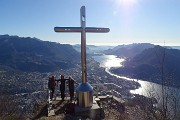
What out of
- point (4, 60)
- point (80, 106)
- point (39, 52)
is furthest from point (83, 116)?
point (39, 52)

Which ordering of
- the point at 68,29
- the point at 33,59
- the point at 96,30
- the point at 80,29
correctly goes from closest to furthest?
the point at 68,29 < the point at 80,29 < the point at 96,30 < the point at 33,59

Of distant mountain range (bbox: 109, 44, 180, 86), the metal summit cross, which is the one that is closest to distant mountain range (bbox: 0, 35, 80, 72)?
distant mountain range (bbox: 109, 44, 180, 86)

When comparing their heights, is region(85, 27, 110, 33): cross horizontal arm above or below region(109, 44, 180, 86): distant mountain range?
above

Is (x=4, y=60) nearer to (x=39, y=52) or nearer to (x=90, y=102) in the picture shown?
(x=39, y=52)

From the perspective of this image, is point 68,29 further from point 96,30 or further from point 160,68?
point 160,68

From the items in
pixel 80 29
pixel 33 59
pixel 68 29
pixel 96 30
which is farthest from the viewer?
pixel 33 59

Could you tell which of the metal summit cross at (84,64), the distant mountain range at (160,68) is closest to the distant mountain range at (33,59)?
the distant mountain range at (160,68)

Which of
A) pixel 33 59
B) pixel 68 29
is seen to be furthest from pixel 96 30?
pixel 33 59

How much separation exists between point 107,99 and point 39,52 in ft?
620

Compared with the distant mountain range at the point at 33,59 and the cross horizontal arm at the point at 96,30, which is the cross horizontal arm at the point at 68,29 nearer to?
the cross horizontal arm at the point at 96,30

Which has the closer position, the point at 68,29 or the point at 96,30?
the point at 68,29

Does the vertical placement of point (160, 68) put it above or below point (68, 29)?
below

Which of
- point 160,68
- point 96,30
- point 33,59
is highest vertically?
point 96,30

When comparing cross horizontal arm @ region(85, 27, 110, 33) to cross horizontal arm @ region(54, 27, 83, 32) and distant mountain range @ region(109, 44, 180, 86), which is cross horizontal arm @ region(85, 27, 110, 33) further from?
distant mountain range @ region(109, 44, 180, 86)
